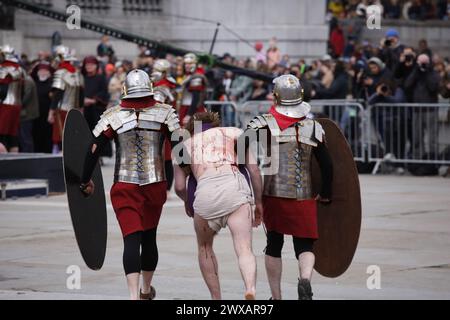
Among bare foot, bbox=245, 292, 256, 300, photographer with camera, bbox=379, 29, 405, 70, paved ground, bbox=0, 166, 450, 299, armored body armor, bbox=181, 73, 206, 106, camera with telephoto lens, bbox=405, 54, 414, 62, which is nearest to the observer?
bare foot, bbox=245, 292, 256, 300

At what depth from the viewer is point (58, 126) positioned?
20.7 metres

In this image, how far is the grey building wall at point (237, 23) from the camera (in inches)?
A: 1296

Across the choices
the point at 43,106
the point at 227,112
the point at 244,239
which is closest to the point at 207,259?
the point at 244,239

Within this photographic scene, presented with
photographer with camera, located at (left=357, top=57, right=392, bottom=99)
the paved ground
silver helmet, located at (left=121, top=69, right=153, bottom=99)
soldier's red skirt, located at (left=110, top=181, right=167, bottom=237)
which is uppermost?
silver helmet, located at (left=121, top=69, right=153, bottom=99)

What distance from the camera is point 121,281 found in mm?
10789

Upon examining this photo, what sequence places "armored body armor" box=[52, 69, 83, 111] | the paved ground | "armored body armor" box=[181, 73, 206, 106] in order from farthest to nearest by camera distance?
→ "armored body armor" box=[52, 69, 83, 111] < "armored body armor" box=[181, 73, 206, 106] < the paved ground

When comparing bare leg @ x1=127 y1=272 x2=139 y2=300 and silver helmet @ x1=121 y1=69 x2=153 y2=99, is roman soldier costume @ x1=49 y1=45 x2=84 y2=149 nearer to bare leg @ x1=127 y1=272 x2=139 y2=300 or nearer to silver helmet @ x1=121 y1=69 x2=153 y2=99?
silver helmet @ x1=121 y1=69 x2=153 y2=99

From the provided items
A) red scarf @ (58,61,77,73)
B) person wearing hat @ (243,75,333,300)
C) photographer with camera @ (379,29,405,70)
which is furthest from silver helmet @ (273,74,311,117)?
photographer with camera @ (379,29,405,70)

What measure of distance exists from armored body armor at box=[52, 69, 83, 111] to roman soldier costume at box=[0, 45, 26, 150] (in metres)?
0.53

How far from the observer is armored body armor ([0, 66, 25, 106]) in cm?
2002

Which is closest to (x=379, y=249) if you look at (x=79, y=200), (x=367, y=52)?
(x=79, y=200)

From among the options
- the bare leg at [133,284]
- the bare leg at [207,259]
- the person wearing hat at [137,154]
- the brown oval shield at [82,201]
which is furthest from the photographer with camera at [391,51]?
the bare leg at [133,284]

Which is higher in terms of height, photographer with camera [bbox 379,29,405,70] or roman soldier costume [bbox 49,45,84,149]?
photographer with camera [bbox 379,29,405,70]
